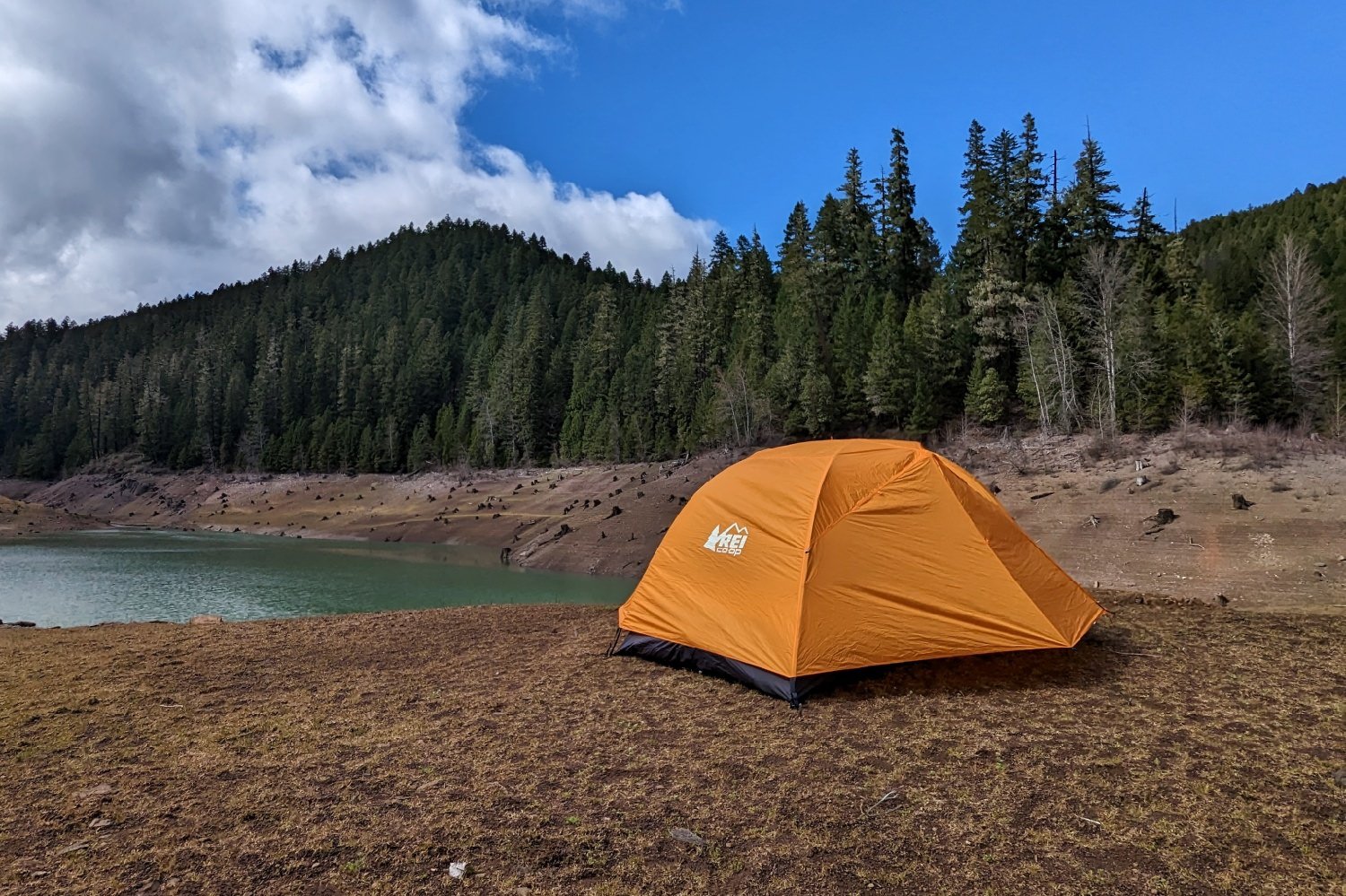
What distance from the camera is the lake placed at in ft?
71.5

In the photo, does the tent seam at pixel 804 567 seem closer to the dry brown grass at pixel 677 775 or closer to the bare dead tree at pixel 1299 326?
the dry brown grass at pixel 677 775

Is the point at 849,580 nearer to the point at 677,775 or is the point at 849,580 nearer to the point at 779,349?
the point at 677,775

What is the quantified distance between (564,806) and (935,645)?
13.5 ft

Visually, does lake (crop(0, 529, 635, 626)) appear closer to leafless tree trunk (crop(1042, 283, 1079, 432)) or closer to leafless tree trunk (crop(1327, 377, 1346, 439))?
leafless tree trunk (crop(1042, 283, 1079, 432))

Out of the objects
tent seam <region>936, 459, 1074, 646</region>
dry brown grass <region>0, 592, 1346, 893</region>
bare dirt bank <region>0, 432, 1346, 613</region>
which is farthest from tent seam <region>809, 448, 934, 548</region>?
bare dirt bank <region>0, 432, 1346, 613</region>

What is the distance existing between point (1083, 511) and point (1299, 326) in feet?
70.1

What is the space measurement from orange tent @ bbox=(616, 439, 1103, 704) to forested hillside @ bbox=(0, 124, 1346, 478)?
29684 mm

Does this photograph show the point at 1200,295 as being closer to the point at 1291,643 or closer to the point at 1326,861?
the point at 1291,643

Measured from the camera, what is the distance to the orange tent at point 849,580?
6.84 m

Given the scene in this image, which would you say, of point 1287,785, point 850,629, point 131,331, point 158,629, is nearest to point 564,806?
point 850,629

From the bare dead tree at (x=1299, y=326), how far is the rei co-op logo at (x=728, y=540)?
1403 inches

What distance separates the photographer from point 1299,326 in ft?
107

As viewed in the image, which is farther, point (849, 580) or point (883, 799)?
point (849, 580)

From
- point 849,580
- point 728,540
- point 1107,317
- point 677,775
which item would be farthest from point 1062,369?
point 677,775
